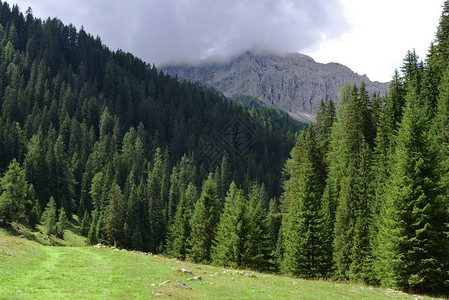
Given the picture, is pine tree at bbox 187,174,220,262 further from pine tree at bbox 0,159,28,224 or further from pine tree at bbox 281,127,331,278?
pine tree at bbox 0,159,28,224

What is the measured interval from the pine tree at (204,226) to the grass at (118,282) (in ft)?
94.0

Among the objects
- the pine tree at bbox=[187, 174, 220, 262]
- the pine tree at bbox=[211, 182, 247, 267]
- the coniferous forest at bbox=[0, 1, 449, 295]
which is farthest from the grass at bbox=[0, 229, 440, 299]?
the pine tree at bbox=[187, 174, 220, 262]

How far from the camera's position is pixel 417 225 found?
1334 inches

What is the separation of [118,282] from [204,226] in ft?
130

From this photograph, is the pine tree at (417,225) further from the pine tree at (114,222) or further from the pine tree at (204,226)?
the pine tree at (114,222)

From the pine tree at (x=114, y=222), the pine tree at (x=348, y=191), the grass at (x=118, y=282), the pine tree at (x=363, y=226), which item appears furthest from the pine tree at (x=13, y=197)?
the pine tree at (x=363, y=226)

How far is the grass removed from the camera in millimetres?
20062

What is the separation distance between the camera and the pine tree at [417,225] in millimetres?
32688

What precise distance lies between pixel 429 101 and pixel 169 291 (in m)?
53.1

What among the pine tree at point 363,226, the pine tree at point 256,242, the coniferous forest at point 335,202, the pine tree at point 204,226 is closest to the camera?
the coniferous forest at point 335,202

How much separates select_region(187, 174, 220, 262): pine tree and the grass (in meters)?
28.7

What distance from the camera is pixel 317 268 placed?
155 feet

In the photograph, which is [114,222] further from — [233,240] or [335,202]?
[335,202]

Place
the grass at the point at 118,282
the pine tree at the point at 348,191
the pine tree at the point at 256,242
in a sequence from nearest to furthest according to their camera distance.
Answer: the grass at the point at 118,282 < the pine tree at the point at 256,242 < the pine tree at the point at 348,191
